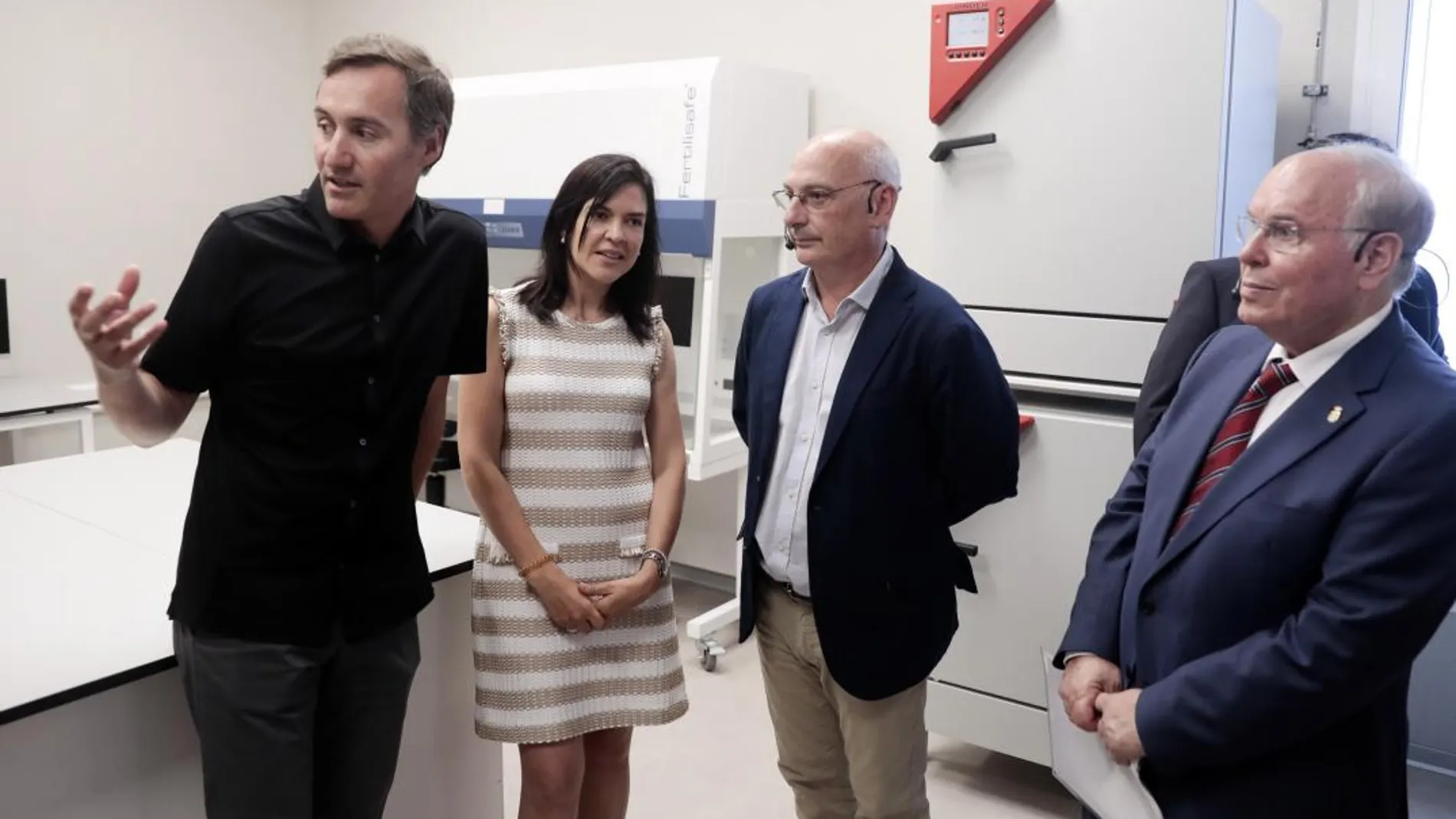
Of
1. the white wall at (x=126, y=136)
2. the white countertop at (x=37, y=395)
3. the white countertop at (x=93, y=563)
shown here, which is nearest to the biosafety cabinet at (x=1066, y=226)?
the white countertop at (x=93, y=563)

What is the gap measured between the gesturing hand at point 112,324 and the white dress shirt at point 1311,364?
4.20ft

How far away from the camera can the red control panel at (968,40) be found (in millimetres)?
2305

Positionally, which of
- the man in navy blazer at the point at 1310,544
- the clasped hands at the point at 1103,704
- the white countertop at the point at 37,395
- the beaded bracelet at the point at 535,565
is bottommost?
the white countertop at the point at 37,395

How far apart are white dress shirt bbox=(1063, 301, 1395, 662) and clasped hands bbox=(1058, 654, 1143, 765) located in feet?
1.17

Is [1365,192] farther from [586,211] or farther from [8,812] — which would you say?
[8,812]

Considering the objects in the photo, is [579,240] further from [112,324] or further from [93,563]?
[93,563]

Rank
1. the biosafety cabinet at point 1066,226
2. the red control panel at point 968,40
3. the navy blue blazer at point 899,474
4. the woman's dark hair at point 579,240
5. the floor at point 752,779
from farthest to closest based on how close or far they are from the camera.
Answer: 1. the floor at point 752,779
2. the red control panel at point 968,40
3. the biosafety cabinet at point 1066,226
4. the woman's dark hair at point 579,240
5. the navy blue blazer at point 899,474

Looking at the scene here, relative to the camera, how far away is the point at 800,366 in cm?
177

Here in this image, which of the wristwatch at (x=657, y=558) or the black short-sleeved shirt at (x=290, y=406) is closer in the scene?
the black short-sleeved shirt at (x=290, y=406)

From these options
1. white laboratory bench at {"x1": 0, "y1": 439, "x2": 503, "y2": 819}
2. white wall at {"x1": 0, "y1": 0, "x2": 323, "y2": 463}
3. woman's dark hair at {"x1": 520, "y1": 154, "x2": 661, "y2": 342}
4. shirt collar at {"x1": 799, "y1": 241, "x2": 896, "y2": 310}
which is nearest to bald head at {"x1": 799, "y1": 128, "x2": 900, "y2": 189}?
shirt collar at {"x1": 799, "y1": 241, "x2": 896, "y2": 310}

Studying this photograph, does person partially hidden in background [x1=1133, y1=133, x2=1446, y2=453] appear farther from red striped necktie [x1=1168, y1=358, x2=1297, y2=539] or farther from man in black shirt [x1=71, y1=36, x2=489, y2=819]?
man in black shirt [x1=71, y1=36, x2=489, y2=819]

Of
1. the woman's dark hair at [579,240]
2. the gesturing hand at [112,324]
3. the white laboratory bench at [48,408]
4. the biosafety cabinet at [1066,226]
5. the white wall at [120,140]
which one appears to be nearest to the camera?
the gesturing hand at [112,324]

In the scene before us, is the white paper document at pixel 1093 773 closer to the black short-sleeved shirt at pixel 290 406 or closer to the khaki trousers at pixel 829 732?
the khaki trousers at pixel 829 732

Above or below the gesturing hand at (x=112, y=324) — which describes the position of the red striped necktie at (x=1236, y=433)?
below
